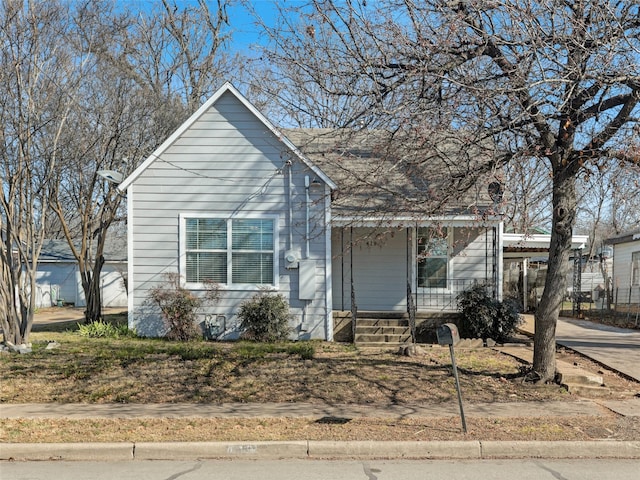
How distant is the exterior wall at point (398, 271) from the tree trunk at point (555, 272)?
17.4ft

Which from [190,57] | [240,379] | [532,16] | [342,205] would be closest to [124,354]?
[240,379]

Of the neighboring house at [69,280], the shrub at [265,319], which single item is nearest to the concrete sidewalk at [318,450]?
the shrub at [265,319]

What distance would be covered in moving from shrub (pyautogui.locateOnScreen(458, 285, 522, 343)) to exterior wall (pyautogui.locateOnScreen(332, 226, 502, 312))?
1.24 metres

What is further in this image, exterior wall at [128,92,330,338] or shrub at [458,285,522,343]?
exterior wall at [128,92,330,338]

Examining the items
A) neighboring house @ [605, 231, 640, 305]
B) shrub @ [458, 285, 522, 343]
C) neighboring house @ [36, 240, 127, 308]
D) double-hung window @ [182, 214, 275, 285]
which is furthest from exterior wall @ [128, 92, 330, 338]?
neighboring house @ [36, 240, 127, 308]

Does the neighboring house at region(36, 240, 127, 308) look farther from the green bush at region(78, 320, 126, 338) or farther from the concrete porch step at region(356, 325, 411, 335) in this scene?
the concrete porch step at region(356, 325, 411, 335)

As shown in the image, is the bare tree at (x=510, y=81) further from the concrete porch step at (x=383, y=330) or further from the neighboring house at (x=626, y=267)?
the neighboring house at (x=626, y=267)

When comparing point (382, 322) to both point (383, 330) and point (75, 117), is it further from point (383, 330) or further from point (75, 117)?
point (75, 117)

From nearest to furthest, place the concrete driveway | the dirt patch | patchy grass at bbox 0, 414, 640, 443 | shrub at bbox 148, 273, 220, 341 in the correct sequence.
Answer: patchy grass at bbox 0, 414, 640, 443
the dirt patch
the concrete driveway
shrub at bbox 148, 273, 220, 341

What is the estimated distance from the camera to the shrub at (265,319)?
13.0 meters

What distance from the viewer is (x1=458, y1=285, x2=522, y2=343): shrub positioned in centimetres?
1322

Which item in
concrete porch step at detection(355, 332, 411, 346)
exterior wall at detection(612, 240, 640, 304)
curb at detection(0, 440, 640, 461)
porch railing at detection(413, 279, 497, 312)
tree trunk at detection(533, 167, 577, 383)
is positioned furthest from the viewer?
exterior wall at detection(612, 240, 640, 304)

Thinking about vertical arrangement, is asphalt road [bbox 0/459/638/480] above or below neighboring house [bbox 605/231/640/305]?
below

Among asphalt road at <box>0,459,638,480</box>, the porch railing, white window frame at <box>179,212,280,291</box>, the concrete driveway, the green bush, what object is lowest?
asphalt road at <box>0,459,638,480</box>
